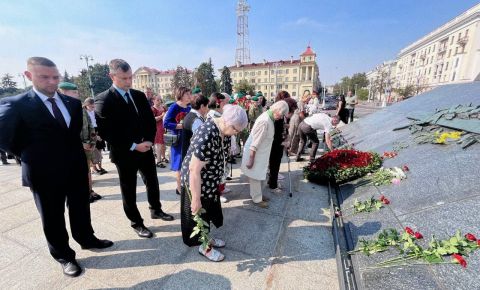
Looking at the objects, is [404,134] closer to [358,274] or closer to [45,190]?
[358,274]

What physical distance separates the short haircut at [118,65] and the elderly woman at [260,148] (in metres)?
1.88

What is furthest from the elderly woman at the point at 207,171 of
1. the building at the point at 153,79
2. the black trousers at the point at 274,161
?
the building at the point at 153,79

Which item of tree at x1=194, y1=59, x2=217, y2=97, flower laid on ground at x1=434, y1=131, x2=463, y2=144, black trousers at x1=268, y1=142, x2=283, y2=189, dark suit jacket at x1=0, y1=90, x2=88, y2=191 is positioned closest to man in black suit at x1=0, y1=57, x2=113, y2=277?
dark suit jacket at x1=0, y1=90, x2=88, y2=191

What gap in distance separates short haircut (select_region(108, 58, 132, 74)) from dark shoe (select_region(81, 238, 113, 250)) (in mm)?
1994

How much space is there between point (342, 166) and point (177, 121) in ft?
10.2

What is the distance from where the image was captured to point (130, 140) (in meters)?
2.64

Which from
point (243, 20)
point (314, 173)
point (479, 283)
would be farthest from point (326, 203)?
point (243, 20)

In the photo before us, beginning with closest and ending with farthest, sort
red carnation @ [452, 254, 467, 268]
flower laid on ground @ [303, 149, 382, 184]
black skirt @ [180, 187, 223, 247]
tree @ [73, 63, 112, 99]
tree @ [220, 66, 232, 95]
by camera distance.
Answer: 1. red carnation @ [452, 254, 467, 268]
2. black skirt @ [180, 187, 223, 247]
3. flower laid on ground @ [303, 149, 382, 184]
4. tree @ [220, 66, 232, 95]
5. tree @ [73, 63, 112, 99]

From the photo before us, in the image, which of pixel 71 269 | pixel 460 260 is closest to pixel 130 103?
pixel 71 269

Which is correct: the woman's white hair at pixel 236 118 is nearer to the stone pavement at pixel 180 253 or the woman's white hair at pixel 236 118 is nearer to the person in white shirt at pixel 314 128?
the stone pavement at pixel 180 253

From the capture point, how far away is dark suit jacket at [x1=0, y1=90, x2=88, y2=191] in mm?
1938

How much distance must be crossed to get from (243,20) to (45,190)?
61.0 m

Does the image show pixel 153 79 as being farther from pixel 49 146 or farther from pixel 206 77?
pixel 49 146

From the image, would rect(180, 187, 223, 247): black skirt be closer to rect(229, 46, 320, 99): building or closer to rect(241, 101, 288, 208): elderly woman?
rect(241, 101, 288, 208): elderly woman
